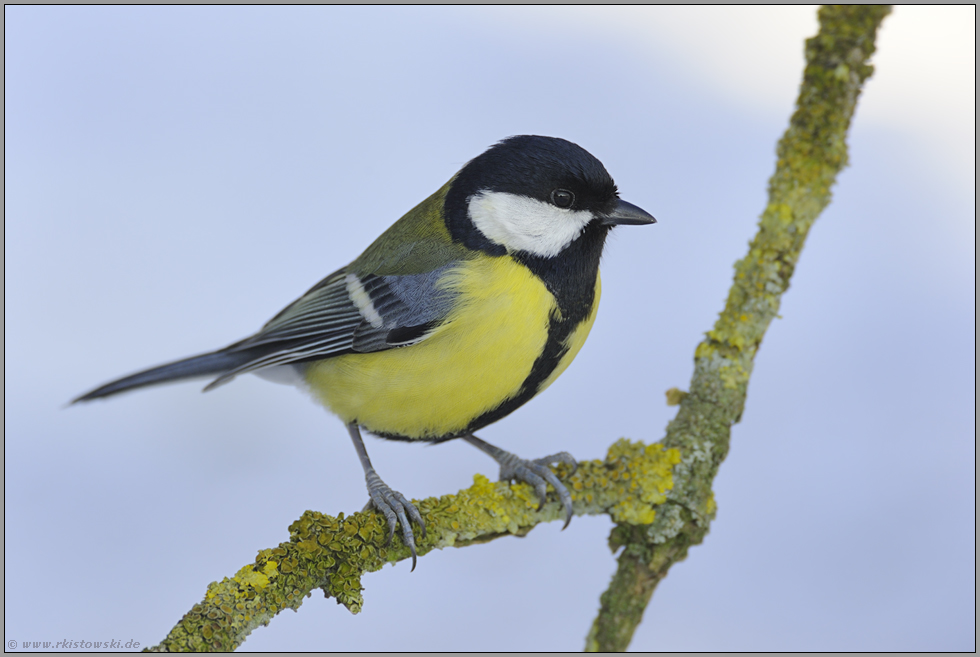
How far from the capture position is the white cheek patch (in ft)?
4.68

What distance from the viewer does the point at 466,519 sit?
1411 millimetres

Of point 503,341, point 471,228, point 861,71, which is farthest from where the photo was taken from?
point 861,71

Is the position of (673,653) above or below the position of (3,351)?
below

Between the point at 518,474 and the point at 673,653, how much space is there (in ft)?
1.57

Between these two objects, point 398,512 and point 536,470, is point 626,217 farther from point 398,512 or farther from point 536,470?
point 398,512

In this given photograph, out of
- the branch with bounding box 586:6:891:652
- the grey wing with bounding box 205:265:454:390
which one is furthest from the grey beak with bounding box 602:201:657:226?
the branch with bounding box 586:6:891:652

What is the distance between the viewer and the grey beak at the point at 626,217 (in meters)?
1.46

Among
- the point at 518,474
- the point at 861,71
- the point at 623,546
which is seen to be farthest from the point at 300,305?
the point at 861,71

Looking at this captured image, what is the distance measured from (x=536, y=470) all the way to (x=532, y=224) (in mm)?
554

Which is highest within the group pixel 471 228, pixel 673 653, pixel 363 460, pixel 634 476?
pixel 471 228

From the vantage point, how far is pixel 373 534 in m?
1.28

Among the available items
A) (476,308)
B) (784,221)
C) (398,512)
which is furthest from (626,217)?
(398,512)

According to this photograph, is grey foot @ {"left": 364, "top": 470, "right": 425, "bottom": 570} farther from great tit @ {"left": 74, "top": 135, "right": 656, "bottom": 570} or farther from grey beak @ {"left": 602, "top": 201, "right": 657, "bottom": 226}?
grey beak @ {"left": 602, "top": 201, "right": 657, "bottom": 226}

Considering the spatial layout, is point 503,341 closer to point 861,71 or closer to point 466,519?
point 466,519
